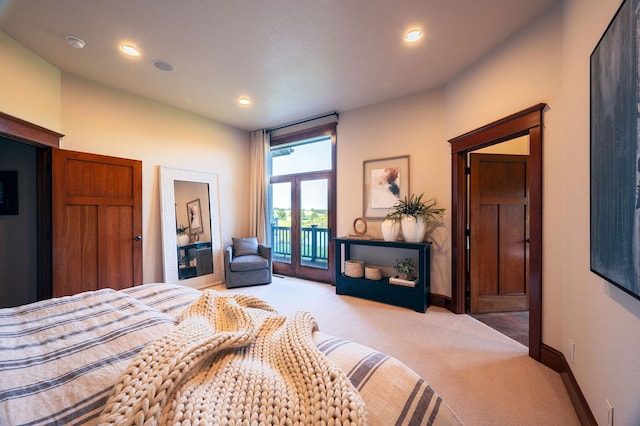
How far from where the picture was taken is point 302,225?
4.54m

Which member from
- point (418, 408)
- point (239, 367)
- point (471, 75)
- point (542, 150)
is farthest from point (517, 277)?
point (239, 367)

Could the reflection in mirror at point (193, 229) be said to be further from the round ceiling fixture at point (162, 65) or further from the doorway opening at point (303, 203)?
the round ceiling fixture at point (162, 65)

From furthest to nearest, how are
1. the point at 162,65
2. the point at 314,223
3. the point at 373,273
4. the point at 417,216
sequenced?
the point at 314,223 → the point at 373,273 → the point at 417,216 → the point at 162,65

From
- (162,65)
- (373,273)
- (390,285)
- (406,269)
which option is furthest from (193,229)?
(406,269)

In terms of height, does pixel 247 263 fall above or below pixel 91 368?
below

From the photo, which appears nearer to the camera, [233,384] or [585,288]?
[233,384]

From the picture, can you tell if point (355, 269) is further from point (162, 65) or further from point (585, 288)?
point (162, 65)

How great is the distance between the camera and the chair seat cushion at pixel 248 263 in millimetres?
3879

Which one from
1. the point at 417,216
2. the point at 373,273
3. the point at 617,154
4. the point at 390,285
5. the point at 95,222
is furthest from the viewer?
the point at 373,273

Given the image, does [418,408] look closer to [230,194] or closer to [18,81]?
[18,81]

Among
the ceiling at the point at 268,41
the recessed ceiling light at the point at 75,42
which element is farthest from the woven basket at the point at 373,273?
the recessed ceiling light at the point at 75,42

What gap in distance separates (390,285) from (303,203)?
215cm

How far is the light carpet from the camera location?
1.53m

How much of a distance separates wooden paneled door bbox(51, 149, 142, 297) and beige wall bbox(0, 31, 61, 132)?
0.40m
